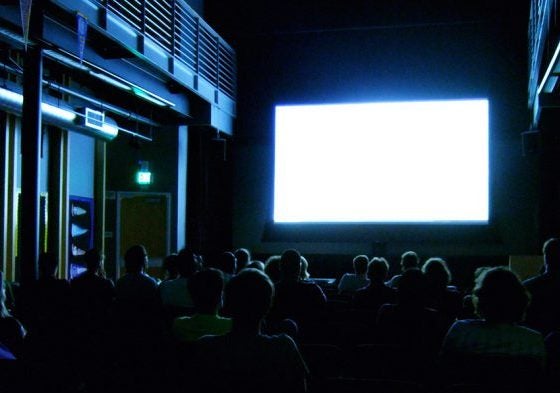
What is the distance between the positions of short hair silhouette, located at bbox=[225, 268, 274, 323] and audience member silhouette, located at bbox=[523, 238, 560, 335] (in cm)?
256

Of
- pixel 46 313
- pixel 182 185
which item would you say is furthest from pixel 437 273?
pixel 182 185

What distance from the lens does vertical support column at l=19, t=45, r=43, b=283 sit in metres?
5.11

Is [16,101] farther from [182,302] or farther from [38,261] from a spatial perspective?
[182,302]

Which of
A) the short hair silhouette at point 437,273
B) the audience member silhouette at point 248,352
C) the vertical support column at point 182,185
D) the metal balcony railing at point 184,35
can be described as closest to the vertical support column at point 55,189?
the metal balcony railing at point 184,35

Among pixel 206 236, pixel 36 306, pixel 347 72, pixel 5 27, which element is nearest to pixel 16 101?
pixel 5 27

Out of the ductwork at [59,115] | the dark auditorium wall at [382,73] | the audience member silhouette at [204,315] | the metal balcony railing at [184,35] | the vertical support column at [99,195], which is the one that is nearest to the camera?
the audience member silhouette at [204,315]

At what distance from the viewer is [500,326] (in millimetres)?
2896

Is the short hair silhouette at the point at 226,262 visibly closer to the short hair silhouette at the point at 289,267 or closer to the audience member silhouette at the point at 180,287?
the audience member silhouette at the point at 180,287

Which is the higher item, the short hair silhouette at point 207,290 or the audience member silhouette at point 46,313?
the short hair silhouette at point 207,290

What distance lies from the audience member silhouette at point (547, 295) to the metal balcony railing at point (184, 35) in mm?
4734

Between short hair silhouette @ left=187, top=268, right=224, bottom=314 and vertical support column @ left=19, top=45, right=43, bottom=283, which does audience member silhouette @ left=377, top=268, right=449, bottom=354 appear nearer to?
short hair silhouette @ left=187, top=268, right=224, bottom=314

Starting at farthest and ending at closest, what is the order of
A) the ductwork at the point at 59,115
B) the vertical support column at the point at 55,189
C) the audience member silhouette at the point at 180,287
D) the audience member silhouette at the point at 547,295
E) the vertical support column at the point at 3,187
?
the vertical support column at the point at 55,189 < the vertical support column at the point at 3,187 < the ductwork at the point at 59,115 < the audience member silhouette at the point at 180,287 < the audience member silhouette at the point at 547,295

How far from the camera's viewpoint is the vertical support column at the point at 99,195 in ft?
30.7

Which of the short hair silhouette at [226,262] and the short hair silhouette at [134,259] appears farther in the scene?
the short hair silhouette at [226,262]
